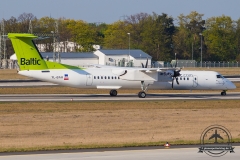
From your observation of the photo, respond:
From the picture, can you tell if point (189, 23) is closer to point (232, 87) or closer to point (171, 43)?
point (171, 43)

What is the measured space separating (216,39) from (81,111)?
9647 cm

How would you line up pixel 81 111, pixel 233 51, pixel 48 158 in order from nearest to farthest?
pixel 48 158 < pixel 81 111 < pixel 233 51

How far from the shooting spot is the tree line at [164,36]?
124 m

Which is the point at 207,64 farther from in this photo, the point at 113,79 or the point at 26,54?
the point at 26,54

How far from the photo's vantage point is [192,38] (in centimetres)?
12800

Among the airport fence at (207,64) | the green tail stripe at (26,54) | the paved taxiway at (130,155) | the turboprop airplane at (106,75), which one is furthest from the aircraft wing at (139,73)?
the airport fence at (207,64)

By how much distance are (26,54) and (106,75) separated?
6.71m

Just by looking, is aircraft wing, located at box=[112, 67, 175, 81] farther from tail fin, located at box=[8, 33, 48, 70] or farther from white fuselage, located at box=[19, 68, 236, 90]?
tail fin, located at box=[8, 33, 48, 70]

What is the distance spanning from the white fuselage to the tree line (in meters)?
75.0

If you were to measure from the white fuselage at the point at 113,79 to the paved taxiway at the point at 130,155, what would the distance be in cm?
2261

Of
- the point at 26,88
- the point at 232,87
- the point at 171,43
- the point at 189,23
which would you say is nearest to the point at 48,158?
the point at 232,87

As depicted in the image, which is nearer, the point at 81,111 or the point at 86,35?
the point at 81,111

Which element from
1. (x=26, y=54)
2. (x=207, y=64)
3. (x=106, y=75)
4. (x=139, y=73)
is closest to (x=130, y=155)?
(x=26, y=54)

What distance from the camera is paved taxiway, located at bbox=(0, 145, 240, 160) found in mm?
17484
